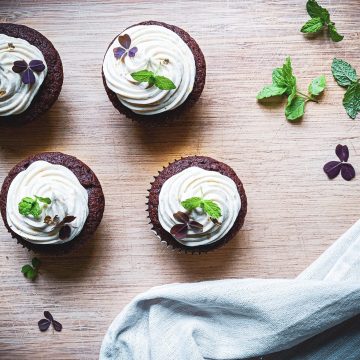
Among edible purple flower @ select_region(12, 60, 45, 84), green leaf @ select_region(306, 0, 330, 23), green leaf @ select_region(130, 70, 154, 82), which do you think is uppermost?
green leaf @ select_region(306, 0, 330, 23)

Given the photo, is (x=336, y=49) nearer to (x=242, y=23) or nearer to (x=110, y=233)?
(x=242, y=23)

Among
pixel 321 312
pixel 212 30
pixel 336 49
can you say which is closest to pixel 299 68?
pixel 336 49

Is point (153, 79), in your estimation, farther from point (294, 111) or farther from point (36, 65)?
point (294, 111)

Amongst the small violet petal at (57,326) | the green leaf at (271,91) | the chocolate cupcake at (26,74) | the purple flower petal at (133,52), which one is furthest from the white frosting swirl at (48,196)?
the green leaf at (271,91)

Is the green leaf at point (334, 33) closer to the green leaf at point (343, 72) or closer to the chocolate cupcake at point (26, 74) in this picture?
the green leaf at point (343, 72)

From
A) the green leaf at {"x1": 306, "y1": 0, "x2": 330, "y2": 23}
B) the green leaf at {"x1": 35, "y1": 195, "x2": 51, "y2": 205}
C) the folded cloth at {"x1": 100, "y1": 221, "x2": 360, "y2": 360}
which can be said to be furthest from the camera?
the green leaf at {"x1": 306, "y1": 0, "x2": 330, "y2": 23}

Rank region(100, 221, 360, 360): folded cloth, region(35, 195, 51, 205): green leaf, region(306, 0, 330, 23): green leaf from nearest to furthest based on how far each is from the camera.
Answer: region(35, 195, 51, 205): green leaf
region(100, 221, 360, 360): folded cloth
region(306, 0, 330, 23): green leaf

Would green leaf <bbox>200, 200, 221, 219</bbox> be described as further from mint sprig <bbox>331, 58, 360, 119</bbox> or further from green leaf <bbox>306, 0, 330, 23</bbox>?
Result: green leaf <bbox>306, 0, 330, 23</bbox>

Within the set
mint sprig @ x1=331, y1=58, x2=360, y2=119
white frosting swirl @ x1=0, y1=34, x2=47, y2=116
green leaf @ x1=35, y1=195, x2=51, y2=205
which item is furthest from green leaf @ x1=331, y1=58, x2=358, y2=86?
green leaf @ x1=35, y1=195, x2=51, y2=205
